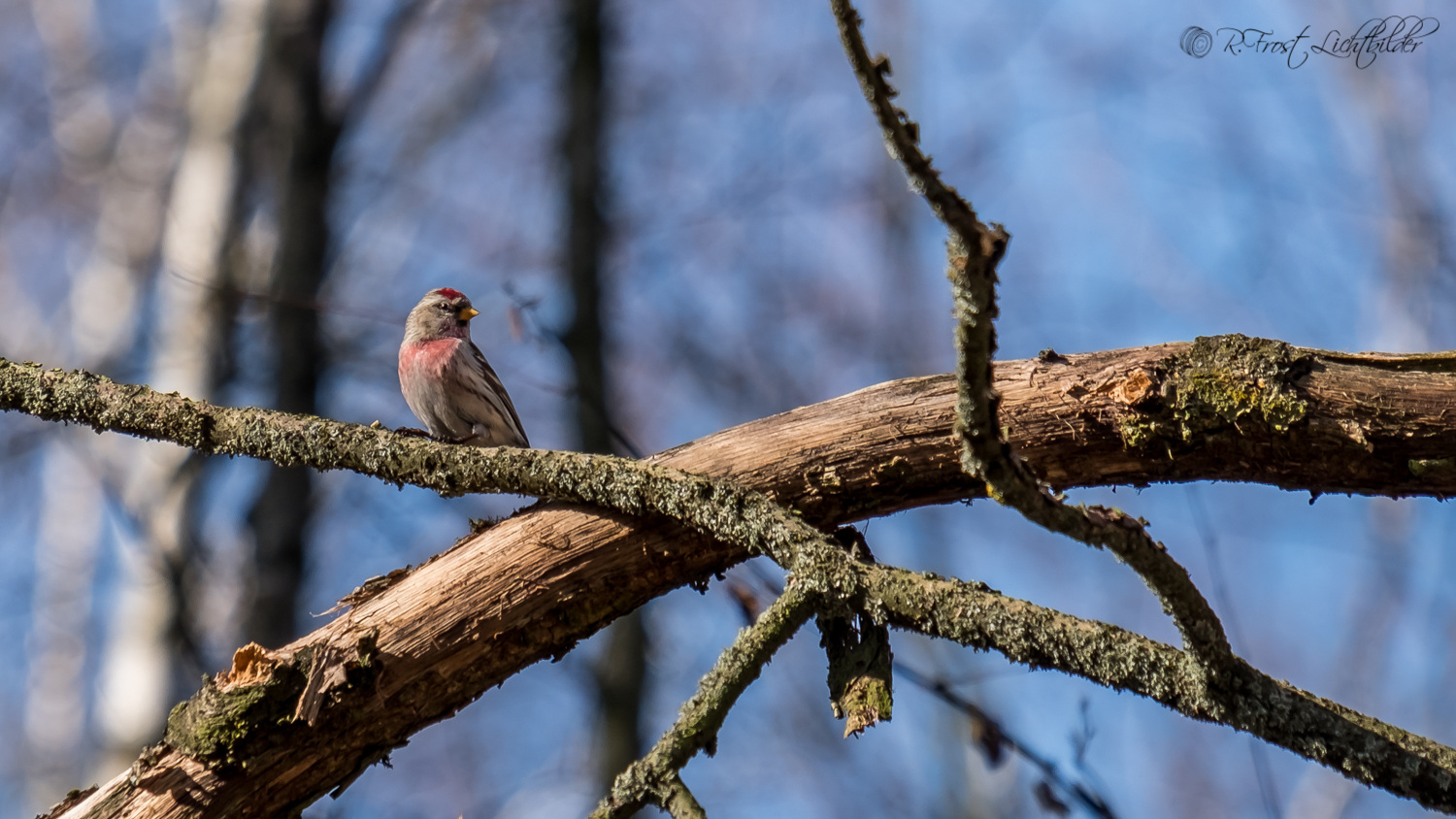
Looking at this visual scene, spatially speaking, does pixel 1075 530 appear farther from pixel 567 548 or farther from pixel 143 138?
pixel 143 138

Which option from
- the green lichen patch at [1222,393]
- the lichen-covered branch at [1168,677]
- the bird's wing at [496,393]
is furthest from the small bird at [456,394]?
the green lichen patch at [1222,393]

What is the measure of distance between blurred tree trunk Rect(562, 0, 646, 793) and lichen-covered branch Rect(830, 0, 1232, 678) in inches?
179

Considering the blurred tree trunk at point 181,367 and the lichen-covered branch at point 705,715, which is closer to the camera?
the lichen-covered branch at point 705,715

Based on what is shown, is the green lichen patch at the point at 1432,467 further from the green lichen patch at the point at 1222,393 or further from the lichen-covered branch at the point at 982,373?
the lichen-covered branch at the point at 982,373

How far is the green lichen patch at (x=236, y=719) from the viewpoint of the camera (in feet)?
7.95

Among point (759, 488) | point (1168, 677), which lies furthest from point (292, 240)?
point (1168, 677)

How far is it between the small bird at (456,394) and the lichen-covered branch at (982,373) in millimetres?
3843

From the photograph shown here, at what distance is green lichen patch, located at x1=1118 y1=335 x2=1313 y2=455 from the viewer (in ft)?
8.10

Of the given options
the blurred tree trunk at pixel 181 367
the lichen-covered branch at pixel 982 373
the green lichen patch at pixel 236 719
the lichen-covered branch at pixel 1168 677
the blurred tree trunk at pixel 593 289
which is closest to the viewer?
the lichen-covered branch at pixel 982 373

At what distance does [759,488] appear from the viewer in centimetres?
266

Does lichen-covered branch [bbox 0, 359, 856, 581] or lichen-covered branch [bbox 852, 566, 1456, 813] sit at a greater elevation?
lichen-covered branch [bbox 0, 359, 856, 581]

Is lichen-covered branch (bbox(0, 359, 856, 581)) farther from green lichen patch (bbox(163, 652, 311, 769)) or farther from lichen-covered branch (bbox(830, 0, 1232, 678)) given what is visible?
lichen-covered branch (bbox(830, 0, 1232, 678))

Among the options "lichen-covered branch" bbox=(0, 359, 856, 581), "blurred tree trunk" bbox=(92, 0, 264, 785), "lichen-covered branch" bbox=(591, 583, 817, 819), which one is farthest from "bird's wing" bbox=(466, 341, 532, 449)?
"lichen-covered branch" bbox=(591, 583, 817, 819)

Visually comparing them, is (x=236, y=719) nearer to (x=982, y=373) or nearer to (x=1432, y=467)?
(x=982, y=373)
